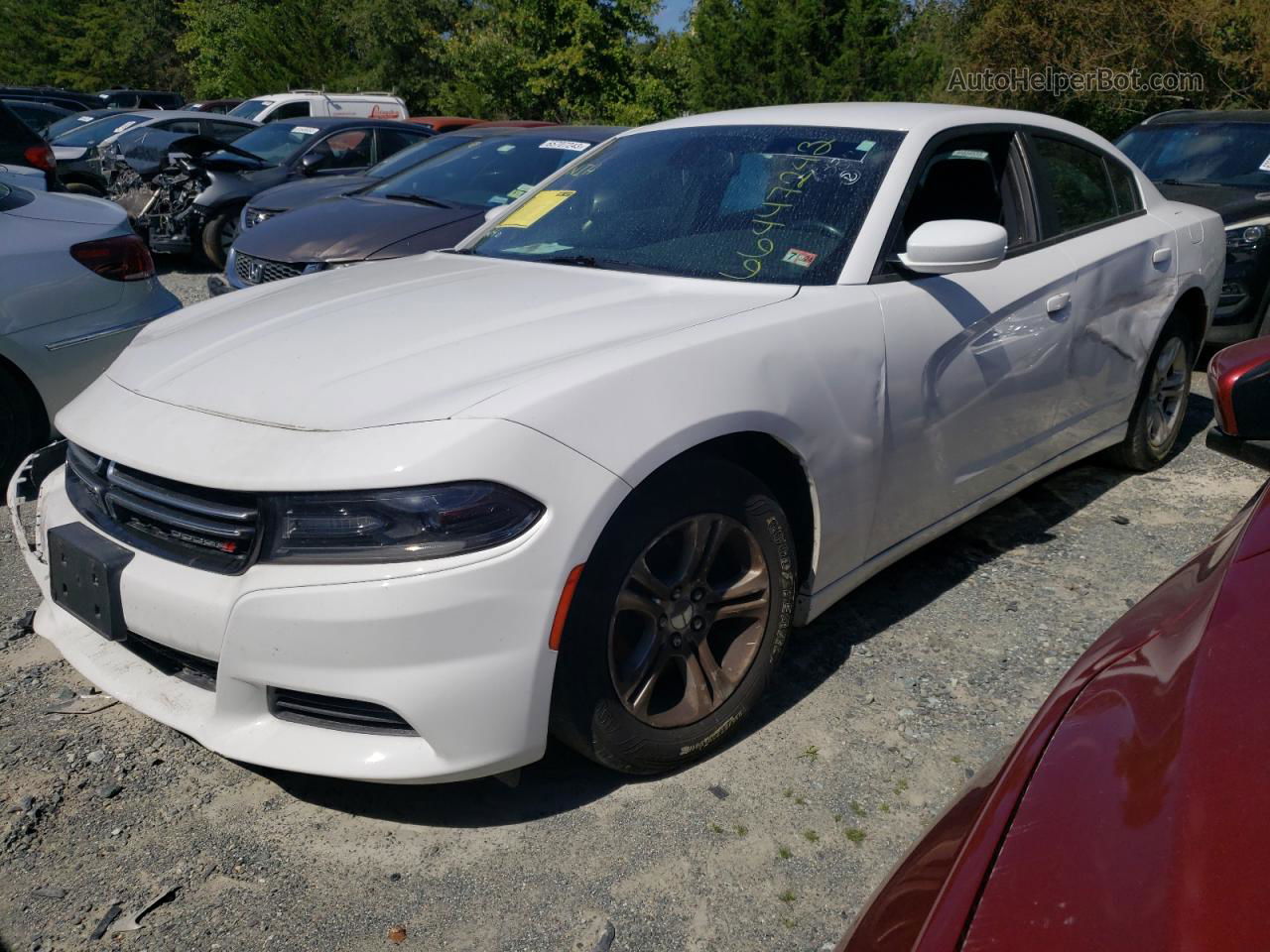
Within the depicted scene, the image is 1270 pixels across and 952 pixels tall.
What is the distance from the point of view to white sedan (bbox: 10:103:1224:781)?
7.00 ft

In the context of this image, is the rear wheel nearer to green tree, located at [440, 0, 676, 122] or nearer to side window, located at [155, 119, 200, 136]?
side window, located at [155, 119, 200, 136]

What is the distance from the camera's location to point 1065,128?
13.5 feet

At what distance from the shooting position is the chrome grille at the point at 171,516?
2.21 metres

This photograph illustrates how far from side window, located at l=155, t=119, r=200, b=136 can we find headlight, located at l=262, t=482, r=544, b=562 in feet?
43.5

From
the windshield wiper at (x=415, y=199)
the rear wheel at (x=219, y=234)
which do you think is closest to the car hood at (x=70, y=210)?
the windshield wiper at (x=415, y=199)

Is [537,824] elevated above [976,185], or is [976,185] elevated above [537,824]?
[976,185]

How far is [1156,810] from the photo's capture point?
3.71 ft

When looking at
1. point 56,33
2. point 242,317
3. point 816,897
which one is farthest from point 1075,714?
point 56,33

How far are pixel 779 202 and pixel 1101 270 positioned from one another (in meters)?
1.41

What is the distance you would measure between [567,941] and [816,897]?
54 cm

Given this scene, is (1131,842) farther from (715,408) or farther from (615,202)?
(615,202)

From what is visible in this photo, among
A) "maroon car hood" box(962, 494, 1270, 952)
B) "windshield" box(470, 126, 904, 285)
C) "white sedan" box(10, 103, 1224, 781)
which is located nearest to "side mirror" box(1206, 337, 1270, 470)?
"maroon car hood" box(962, 494, 1270, 952)

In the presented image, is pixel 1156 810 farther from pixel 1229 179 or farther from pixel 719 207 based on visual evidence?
pixel 1229 179

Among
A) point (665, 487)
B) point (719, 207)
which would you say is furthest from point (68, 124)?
point (665, 487)
